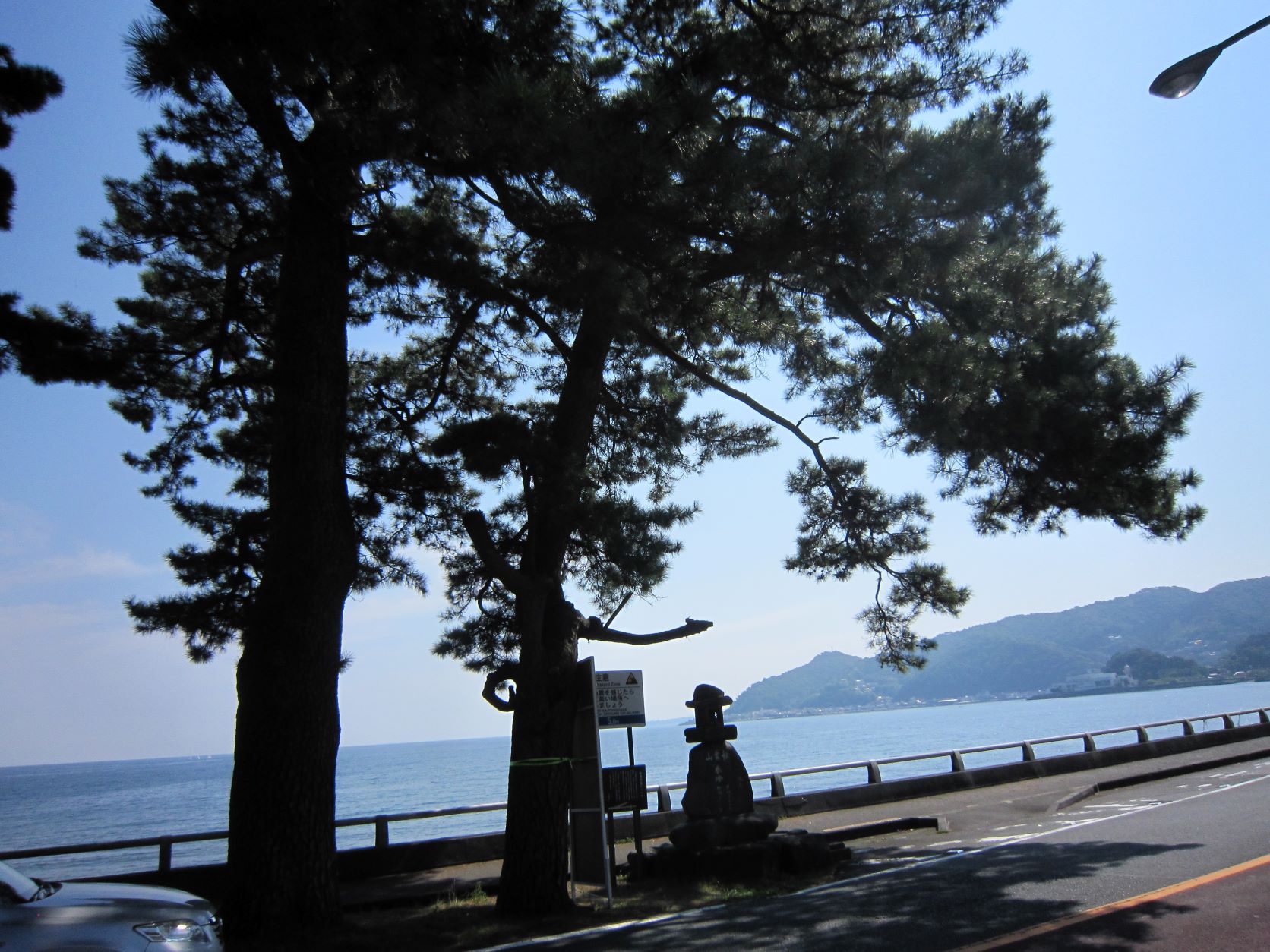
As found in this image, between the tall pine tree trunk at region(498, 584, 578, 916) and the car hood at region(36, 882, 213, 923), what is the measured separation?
3.78m

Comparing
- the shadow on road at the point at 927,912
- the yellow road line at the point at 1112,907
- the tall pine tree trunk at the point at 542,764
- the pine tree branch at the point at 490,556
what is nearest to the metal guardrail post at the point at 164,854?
the tall pine tree trunk at the point at 542,764

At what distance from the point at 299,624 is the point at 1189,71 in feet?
25.4

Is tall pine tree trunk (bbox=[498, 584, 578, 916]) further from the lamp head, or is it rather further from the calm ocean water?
the calm ocean water

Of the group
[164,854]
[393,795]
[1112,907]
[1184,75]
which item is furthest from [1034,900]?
[393,795]

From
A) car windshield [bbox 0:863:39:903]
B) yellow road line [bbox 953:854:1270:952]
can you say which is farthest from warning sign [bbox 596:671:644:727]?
car windshield [bbox 0:863:39:903]

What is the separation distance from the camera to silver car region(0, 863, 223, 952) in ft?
15.3

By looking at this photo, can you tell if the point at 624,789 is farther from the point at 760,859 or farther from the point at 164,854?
the point at 164,854

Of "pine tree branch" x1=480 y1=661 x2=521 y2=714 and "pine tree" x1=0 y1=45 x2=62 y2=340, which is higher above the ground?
"pine tree" x1=0 y1=45 x2=62 y2=340

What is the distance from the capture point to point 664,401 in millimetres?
12125

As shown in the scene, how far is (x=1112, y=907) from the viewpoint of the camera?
6.79 metres

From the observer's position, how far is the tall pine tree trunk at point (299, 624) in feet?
24.2

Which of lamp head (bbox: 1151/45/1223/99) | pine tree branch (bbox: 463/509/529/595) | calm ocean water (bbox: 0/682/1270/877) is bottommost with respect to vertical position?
calm ocean water (bbox: 0/682/1270/877)

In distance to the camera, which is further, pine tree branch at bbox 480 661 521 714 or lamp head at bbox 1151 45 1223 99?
pine tree branch at bbox 480 661 521 714

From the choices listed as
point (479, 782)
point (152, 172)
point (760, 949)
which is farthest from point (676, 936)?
point (479, 782)
